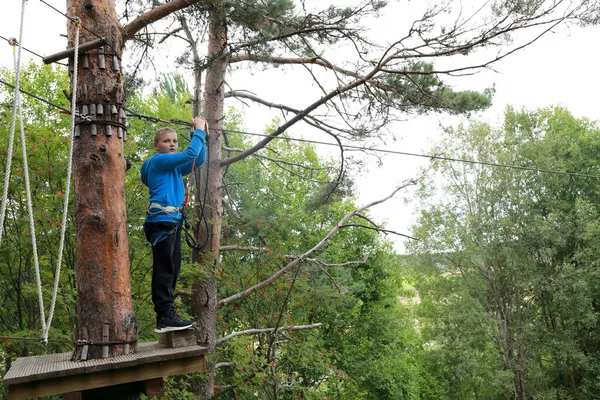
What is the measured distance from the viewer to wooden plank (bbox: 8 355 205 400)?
2545 mm

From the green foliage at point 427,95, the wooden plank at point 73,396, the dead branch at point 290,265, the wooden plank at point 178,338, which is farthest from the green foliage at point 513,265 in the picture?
the wooden plank at point 73,396

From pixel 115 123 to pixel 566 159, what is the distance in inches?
842

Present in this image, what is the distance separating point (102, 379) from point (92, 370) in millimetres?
101

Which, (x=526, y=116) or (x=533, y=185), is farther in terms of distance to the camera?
(x=526, y=116)

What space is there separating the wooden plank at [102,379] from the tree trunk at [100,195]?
201mm

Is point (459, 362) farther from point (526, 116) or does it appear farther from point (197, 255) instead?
point (197, 255)

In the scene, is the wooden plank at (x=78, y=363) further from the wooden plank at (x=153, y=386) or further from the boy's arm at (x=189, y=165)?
the boy's arm at (x=189, y=165)

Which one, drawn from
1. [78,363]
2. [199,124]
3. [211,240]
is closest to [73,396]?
[78,363]

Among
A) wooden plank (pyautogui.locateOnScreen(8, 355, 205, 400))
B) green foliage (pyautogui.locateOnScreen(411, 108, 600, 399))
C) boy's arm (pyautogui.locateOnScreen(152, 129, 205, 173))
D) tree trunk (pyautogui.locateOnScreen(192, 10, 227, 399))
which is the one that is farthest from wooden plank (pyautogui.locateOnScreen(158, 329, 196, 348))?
green foliage (pyautogui.locateOnScreen(411, 108, 600, 399))

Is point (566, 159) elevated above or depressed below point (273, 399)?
above

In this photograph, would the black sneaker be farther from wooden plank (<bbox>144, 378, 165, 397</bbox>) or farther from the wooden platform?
wooden plank (<bbox>144, 378, 165, 397</bbox>)

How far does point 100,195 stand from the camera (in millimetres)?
3102

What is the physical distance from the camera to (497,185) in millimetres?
20812

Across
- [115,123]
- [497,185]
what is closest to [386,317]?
[497,185]
